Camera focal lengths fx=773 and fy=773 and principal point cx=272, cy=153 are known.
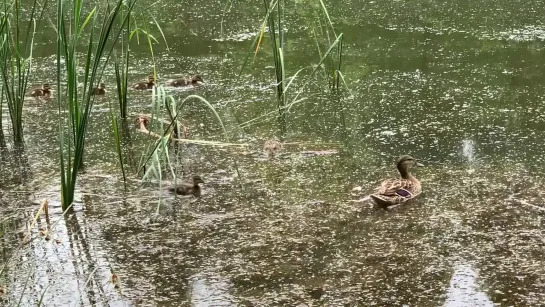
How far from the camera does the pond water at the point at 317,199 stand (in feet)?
10.6

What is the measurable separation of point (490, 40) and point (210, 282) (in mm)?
4729

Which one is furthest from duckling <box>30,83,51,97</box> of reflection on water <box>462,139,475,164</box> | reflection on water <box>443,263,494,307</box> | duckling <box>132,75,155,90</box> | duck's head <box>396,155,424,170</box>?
reflection on water <box>443,263,494,307</box>

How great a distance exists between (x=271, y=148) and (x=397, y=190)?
1018 mm

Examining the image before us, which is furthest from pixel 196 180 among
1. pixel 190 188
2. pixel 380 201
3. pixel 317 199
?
pixel 380 201

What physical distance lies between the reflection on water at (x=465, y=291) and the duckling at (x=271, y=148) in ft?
5.39

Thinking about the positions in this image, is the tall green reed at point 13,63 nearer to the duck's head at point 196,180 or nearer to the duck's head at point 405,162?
the duck's head at point 196,180

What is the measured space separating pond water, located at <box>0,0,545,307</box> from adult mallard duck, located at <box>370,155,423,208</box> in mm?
58

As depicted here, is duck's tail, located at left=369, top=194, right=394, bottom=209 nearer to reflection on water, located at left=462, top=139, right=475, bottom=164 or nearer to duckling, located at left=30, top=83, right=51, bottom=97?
reflection on water, located at left=462, top=139, right=475, bottom=164

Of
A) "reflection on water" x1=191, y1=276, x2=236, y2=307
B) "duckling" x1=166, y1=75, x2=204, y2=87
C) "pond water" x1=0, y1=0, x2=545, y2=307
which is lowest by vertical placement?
"reflection on water" x1=191, y1=276, x2=236, y2=307

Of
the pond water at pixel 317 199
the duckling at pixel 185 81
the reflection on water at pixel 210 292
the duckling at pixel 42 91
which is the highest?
the duckling at pixel 185 81

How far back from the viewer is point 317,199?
4.08 m

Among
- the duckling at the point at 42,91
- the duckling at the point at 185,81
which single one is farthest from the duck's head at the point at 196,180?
the duckling at the point at 42,91

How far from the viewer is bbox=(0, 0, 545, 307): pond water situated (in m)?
3.23

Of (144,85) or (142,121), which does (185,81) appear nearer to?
(144,85)
